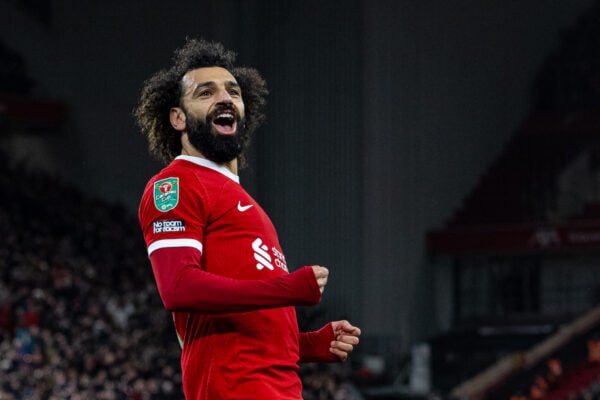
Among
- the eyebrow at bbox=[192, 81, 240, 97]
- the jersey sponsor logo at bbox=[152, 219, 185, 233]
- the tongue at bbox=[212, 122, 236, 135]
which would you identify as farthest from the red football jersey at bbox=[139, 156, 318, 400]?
the eyebrow at bbox=[192, 81, 240, 97]

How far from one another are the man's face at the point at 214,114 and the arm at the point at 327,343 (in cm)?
67

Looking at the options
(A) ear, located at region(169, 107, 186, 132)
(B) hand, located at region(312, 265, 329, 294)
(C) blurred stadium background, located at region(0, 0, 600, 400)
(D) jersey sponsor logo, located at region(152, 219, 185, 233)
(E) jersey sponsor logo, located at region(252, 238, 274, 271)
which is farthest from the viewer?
(C) blurred stadium background, located at region(0, 0, 600, 400)

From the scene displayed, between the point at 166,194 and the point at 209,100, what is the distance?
14.7 inches

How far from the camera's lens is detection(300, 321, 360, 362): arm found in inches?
156

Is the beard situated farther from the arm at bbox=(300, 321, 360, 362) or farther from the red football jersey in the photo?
the arm at bbox=(300, 321, 360, 362)

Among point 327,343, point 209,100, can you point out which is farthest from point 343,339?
point 209,100

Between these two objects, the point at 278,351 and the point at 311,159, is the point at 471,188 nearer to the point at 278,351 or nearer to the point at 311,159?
the point at 311,159

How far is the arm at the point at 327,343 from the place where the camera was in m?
3.96

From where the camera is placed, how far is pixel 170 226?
355cm

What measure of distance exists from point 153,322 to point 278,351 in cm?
1551

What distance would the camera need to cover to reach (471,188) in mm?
24219

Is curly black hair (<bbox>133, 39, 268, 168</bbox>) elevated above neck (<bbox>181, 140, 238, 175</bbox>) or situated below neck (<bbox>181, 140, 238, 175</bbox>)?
above

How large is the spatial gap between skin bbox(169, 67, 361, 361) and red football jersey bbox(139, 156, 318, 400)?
0.14 metres

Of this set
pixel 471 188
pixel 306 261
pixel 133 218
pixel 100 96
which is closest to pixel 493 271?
pixel 471 188
